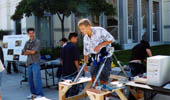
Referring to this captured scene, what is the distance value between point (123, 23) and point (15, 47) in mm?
11955

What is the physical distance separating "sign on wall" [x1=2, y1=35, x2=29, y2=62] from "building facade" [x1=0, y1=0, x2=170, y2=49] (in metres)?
6.51

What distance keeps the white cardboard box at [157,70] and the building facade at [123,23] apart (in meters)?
13.5

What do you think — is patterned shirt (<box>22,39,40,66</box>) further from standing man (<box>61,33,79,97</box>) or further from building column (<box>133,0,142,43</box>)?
building column (<box>133,0,142,43</box>)

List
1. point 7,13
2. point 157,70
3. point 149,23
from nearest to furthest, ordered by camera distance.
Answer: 1. point 157,70
2. point 7,13
3. point 149,23

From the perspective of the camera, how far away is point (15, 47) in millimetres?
9383

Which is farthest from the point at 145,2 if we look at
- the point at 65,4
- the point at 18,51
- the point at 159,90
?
the point at 159,90

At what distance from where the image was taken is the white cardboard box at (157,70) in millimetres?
3457

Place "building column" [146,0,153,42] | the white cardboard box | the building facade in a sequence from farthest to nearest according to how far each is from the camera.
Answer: "building column" [146,0,153,42] → the building facade → the white cardboard box

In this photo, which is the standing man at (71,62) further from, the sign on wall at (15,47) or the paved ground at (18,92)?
the sign on wall at (15,47)

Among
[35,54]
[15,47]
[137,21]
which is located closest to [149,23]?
[137,21]

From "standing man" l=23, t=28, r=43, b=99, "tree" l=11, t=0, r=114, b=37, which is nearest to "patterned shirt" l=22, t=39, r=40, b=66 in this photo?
"standing man" l=23, t=28, r=43, b=99

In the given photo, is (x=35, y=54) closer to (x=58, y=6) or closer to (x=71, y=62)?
(x=71, y=62)

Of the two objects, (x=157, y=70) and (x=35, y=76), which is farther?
(x=35, y=76)

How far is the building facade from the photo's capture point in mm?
17656
